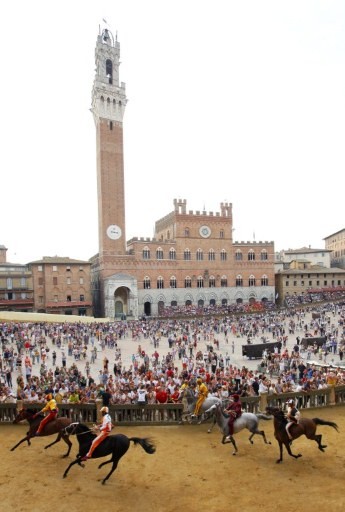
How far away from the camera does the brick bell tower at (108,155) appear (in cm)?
5881

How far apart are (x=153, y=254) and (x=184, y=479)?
52.7 metres

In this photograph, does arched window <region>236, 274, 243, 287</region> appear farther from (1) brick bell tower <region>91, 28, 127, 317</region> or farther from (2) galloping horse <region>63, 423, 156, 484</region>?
(2) galloping horse <region>63, 423, 156, 484</region>

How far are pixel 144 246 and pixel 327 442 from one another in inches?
2003

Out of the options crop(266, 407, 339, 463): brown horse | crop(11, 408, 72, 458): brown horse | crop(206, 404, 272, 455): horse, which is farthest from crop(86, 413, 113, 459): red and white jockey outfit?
crop(266, 407, 339, 463): brown horse

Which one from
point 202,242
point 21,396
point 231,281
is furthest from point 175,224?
point 21,396

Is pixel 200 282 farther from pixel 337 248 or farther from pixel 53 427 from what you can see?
pixel 53 427

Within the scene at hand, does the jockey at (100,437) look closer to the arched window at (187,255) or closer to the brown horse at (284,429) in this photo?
the brown horse at (284,429)

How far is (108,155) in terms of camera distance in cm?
5988

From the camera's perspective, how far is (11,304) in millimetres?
54969

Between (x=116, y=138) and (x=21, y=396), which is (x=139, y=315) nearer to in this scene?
(x=116, y=138)

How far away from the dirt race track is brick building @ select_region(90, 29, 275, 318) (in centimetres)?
4615

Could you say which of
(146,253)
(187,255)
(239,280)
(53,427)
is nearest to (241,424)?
(53,427)

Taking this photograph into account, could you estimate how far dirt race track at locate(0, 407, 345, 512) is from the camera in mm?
7860

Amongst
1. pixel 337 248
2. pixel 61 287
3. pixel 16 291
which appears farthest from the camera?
pixel 337 248
